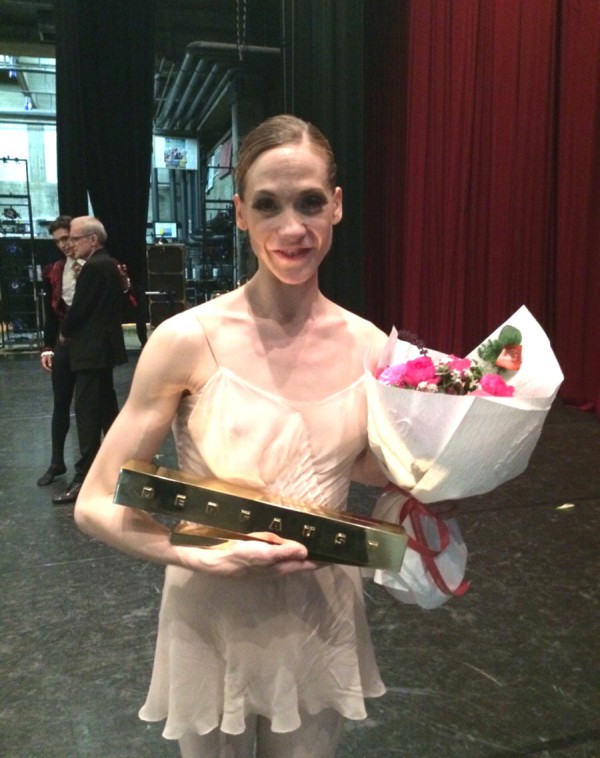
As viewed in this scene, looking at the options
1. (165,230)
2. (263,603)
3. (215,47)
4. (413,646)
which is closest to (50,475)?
(413,646)

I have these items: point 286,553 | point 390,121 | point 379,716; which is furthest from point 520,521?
point 390,121

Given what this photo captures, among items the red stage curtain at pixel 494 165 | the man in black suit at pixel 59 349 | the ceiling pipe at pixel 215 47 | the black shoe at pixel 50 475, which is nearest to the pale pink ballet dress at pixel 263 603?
the man in black suit at pixel 59 349

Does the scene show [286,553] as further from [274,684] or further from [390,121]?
[390,121]

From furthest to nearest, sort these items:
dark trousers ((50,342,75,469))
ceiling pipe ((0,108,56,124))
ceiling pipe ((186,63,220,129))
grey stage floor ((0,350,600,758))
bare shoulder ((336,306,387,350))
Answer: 1. ceiling pipe ((0,108,56,124))
2. ceiling pipe ((186,63,220,129))
3. dark trousers ((50,342,75,469))
4. grey stage floor ((0,350,600,758))
5. bare shoulder ((336,306,387,350))

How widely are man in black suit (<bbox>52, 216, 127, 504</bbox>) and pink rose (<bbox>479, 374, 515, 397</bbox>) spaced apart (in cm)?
260

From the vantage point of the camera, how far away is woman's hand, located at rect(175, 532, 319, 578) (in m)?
0.81

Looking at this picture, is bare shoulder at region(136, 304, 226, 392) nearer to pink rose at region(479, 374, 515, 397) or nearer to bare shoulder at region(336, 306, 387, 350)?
bare shoulder at region(336, 306, 387, 350)

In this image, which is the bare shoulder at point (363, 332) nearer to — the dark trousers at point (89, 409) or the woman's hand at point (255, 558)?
the woman's hand at point (255, 558)

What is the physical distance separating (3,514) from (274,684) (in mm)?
2531

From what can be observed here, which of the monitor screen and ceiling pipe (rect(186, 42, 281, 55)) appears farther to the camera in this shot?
the monitor screen

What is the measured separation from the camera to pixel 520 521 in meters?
3.02

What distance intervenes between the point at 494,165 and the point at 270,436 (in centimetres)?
503

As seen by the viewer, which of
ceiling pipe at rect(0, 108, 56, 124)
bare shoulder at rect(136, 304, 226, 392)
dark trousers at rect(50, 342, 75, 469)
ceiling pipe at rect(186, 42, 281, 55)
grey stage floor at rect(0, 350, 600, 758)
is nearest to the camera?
bare shoulder at rect(136, 304, 226, 392)

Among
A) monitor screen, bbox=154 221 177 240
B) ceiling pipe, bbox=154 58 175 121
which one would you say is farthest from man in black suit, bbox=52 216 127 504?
monitor screen, bbox=154 221 177 240
